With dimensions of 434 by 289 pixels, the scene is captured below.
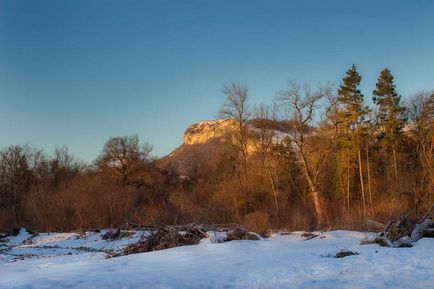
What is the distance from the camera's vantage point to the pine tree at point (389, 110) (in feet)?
177

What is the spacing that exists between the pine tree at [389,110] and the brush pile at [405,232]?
135 feet

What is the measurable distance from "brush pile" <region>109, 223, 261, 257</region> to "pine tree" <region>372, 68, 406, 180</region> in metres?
42.3

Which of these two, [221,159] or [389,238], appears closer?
[389,238]

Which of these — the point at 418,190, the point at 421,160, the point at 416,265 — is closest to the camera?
the point at 416,265

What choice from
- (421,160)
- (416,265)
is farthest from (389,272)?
(421,160)

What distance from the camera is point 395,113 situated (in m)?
54.2

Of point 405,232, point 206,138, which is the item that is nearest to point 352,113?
point 405,232

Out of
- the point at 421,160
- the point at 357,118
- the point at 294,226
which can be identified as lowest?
the point at 294,226

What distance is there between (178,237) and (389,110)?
45671 millimetres

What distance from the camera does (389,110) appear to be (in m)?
54.6

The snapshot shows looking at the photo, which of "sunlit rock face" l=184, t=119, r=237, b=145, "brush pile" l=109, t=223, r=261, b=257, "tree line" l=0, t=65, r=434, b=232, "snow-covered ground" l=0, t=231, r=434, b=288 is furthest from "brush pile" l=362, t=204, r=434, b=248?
"sunlit rock face" l=184, t=119, r=237, b=145

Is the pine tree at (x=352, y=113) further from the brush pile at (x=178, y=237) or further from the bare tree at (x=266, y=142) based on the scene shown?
the brush pile at (x=178, y=237)

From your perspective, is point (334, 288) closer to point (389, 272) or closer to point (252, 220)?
point (389, 272)

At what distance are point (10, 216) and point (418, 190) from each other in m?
51.9
